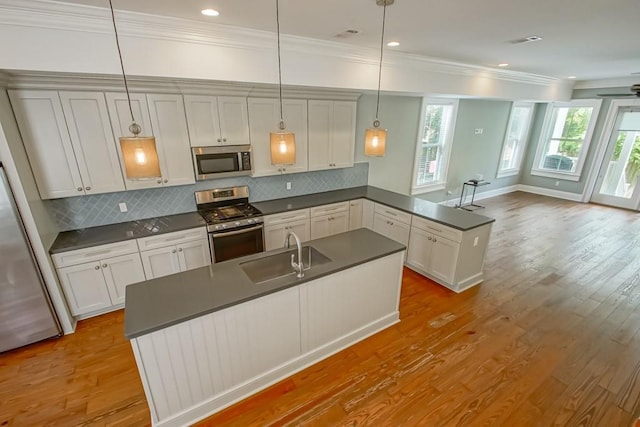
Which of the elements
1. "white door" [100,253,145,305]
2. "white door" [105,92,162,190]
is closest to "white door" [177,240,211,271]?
"white door" [100,253,145,305]

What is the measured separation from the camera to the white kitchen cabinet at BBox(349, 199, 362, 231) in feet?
15.1

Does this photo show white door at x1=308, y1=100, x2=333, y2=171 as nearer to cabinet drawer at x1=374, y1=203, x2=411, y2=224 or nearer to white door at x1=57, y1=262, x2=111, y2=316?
cabinet drawer at x1=374, y1=203, x2=411, y2=224

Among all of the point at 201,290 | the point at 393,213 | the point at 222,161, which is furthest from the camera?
the point at 393,213

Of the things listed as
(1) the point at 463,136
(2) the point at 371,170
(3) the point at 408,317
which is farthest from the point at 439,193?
(3) the point at 408,317

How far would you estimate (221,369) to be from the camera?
211cm

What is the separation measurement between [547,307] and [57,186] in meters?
5.56

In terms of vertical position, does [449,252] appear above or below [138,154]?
below

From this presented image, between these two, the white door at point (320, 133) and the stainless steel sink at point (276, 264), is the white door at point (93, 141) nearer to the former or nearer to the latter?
the stainless steel sink at point (276, 264)

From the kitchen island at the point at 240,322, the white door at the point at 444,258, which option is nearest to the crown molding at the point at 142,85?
the kitchen island at the point at 240,322

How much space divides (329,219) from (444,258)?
5.63 feet

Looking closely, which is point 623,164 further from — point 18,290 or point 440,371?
point 18,290

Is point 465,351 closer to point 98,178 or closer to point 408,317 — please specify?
point 408,317

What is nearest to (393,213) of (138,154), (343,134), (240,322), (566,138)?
(343,134)

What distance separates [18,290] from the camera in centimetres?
255
